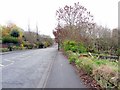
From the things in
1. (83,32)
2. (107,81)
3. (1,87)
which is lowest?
(1,87)

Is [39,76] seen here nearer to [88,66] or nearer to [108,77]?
[88,66]

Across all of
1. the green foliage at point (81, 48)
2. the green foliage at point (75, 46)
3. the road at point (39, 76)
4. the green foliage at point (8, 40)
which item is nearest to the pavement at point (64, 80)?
the road at point (39, 76)

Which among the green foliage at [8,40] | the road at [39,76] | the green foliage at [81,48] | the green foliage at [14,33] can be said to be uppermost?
the green foliage at [14,33]

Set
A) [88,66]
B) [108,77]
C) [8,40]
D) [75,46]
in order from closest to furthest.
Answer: [108,77], [88,66], [75,46], [8,40]

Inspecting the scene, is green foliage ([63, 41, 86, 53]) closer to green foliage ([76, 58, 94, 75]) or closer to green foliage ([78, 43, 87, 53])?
green foliage ([78, 43, 87, 53])

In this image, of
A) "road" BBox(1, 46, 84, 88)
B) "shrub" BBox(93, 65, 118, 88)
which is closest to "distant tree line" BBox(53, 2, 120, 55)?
"road" BBox(1, 46, 84, 88)

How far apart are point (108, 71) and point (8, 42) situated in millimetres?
58076

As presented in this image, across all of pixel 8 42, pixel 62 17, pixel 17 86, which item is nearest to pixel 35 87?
pixel 17 86

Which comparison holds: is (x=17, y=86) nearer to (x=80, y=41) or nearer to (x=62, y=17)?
(x=80, y=41)

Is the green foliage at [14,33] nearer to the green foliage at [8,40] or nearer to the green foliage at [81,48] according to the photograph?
the green foliage at [8,40]

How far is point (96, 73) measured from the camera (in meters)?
10.5

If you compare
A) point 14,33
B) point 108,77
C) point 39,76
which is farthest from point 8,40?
point 108,77

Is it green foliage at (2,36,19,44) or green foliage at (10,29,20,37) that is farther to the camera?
green foliage at (10,29,20,37)

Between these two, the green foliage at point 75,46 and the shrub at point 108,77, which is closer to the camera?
the shrub at point 108,77
